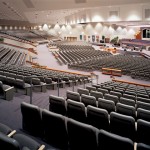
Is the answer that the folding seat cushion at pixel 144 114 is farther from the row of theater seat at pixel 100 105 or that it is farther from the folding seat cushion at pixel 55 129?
the folding seat cushion at pixel 55 129

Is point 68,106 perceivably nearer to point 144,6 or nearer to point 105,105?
point 105,105

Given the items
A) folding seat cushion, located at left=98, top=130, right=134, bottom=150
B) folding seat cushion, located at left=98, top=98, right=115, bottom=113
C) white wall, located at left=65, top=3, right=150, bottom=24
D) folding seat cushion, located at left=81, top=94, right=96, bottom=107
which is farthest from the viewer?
white wall, located at left=65, top=3, right=150, bottom=24

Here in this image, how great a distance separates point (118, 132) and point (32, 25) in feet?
141

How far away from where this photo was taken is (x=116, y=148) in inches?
86.4

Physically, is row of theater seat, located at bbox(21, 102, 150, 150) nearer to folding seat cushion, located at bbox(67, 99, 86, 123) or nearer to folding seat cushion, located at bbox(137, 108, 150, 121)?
folding seat cushion, located at bbox(67, 99, 86, 123)

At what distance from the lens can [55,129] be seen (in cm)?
273

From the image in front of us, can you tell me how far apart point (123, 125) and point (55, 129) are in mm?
1024

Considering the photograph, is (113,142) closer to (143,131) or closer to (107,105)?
(143,131)

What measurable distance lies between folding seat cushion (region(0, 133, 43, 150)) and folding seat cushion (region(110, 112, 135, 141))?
1.29 meters

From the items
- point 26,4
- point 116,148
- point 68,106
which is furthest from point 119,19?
point 116,148

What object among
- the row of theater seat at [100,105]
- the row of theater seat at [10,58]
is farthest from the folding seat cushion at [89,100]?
the row of theater seat at [10,58]

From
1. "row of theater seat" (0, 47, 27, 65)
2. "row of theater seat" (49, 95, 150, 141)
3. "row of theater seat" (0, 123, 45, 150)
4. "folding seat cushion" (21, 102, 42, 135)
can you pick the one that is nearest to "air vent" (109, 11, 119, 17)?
"row of theater seat" (0, 47, 27, 65)

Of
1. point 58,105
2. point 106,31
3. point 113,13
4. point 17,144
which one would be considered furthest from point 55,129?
point 106,31

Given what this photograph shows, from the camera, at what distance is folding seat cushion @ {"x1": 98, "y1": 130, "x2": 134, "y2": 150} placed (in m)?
2.12
